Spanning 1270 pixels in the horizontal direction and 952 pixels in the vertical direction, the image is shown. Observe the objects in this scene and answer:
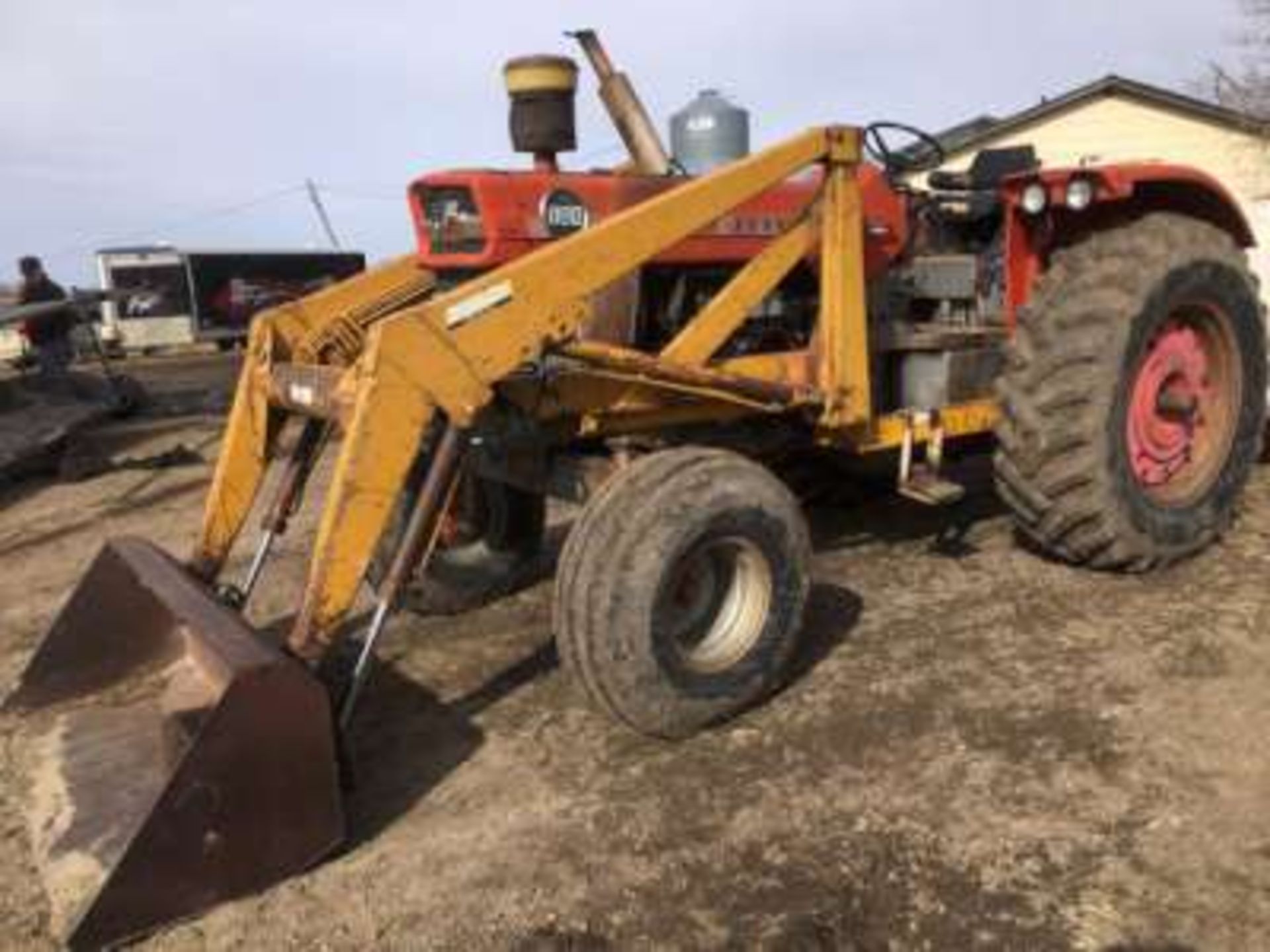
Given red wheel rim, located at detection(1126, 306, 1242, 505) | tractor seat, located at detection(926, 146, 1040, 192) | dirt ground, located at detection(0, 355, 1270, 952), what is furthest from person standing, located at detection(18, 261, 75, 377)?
red wheel rim, located at detection(1126, 306, 1242, 505)

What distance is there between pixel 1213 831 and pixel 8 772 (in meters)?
3.36

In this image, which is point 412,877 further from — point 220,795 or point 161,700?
point 161,700

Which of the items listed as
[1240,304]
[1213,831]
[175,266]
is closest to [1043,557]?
[1240,304]

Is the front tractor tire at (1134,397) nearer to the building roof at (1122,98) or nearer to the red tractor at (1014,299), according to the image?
the red tractor at (1014,299)

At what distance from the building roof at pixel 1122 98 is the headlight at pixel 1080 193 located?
13.4m

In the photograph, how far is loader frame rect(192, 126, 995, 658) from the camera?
316cm

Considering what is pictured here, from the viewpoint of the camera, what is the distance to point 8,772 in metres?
3.61

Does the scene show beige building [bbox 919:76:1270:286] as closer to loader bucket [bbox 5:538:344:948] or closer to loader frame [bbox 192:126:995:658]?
loader frame [bbox 192:126:995:658]

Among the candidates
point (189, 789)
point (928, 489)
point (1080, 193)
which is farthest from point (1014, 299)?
point (189, 789)

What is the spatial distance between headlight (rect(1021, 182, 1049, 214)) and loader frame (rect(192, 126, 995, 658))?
0.77 m

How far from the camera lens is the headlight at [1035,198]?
4.62m

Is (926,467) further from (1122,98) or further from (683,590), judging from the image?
(1122,98)

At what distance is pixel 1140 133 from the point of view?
17984 mm

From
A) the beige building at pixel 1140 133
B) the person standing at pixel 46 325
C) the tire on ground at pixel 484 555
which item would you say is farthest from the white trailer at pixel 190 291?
the tire on ground at pixel 484 555
